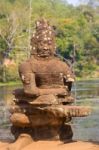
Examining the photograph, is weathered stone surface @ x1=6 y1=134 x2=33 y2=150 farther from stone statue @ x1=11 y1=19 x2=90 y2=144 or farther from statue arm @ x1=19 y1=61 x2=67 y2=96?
statue arm @ x1=19 y1=61 x2=67 y2=96

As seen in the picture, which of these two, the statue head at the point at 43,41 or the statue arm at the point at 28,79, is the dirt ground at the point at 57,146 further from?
the statue head at the point at 43,41

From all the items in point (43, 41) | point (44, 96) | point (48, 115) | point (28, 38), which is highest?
point (43, 41)

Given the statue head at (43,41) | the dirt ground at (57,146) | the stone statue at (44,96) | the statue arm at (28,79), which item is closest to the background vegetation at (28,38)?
the statue head at (43,41)

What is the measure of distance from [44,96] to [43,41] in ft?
3.36

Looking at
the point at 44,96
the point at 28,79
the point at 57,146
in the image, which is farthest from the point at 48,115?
the point at 28,79

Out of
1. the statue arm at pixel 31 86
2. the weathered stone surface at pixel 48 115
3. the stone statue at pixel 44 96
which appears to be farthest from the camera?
the statue arm at pixel 31 86

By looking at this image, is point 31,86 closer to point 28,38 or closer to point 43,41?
point 43,41

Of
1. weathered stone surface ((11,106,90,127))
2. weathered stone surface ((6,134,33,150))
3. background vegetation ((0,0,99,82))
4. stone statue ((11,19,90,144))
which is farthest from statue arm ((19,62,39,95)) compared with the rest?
background vegetation ((0,0,99,82))

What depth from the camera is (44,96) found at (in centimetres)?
938

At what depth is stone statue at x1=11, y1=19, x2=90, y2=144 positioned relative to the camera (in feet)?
30.5

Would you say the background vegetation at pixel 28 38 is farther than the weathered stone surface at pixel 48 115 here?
Yes

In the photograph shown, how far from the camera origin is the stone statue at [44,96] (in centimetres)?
930

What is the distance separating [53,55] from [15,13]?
42893mm

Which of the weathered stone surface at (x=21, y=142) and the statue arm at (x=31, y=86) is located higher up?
the statue arm at (x=31, y=86)
